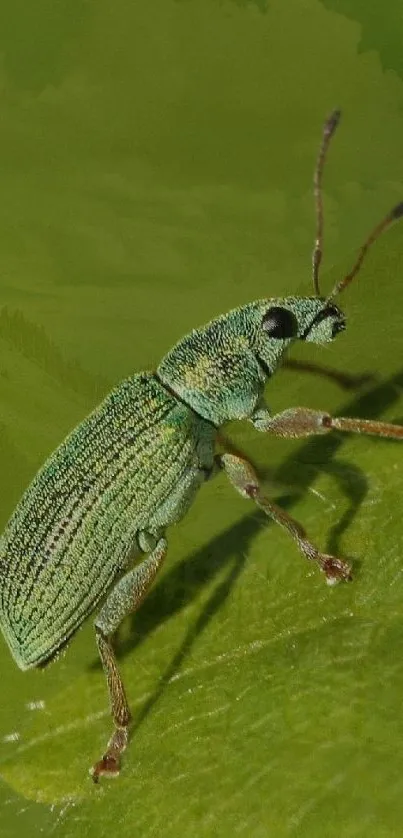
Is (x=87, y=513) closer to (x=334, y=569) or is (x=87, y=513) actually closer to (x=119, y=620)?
(x=119, y=620)

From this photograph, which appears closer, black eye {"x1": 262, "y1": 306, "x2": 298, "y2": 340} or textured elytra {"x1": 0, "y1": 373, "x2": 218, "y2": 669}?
textured elytra {"x1": 0, "y1": 373, "x2": 218, "y2": 669}

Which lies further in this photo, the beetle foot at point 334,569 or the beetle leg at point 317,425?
the beetle leg at point 317,425

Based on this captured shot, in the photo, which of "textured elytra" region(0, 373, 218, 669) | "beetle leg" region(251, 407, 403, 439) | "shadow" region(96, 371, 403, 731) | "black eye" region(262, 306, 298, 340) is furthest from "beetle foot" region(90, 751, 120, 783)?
"black eye" region(262, 306, 298, 340)

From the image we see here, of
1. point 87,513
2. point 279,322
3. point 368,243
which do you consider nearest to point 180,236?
point 279,322

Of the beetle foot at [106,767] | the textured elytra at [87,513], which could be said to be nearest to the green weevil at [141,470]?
the textured elytra at [87,513]

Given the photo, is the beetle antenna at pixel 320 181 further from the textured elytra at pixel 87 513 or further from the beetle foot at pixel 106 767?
the beetle foot at pixel 106 767

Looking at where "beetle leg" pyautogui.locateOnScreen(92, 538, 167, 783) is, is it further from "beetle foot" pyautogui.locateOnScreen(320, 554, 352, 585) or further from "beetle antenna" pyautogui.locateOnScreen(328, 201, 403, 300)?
"beetle antenna" pyautogui.locateOnScreen(328, 201, 403, 300)
